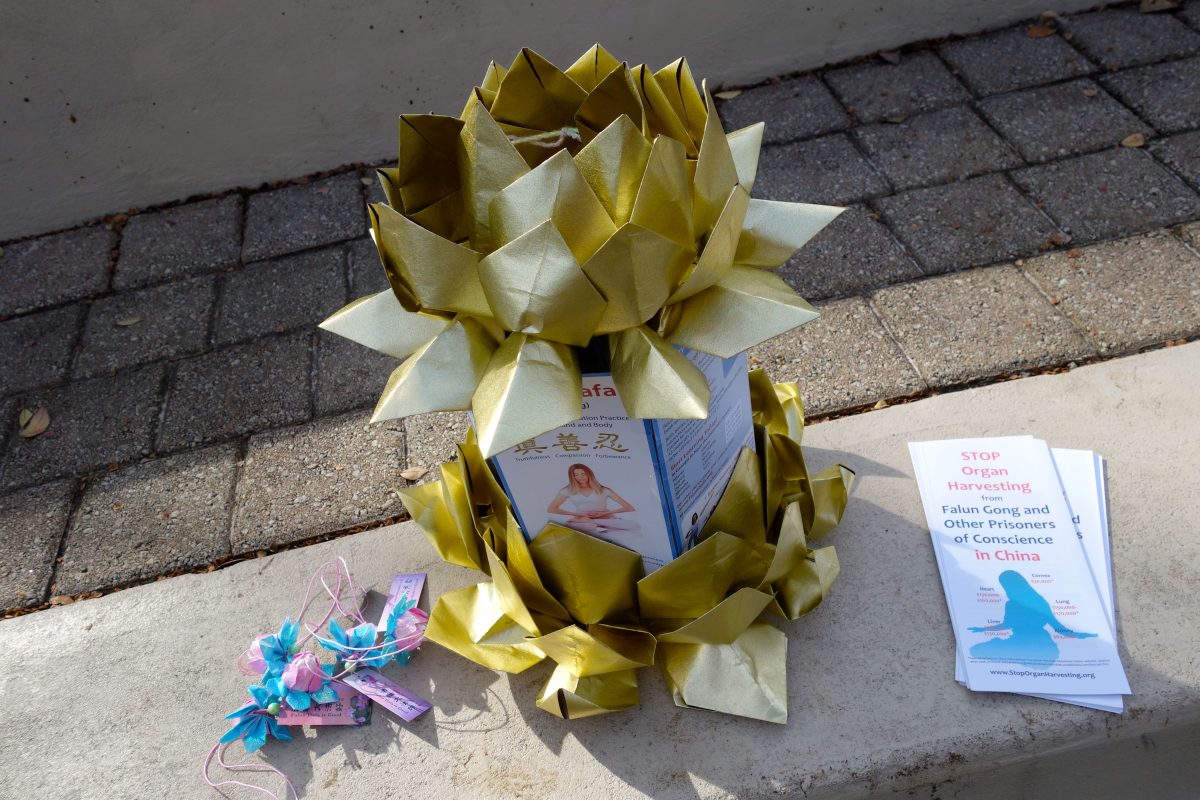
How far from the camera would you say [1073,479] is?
166cm

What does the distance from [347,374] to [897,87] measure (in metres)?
1.86

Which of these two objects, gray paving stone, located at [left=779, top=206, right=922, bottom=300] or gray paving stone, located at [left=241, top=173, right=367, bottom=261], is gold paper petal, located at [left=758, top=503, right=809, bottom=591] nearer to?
gray paving stone, located at [left=779, top=206, right=922, bottom=300]

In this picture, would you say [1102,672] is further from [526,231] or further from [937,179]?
[937,179]

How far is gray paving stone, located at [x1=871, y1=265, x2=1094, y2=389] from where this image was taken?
194cm

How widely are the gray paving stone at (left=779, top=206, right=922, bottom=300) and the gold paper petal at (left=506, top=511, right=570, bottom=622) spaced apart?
3.68 feet

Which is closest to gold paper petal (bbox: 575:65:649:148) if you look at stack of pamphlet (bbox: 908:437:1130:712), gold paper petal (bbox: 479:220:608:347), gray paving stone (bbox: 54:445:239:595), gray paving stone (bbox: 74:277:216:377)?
gold paper petal (bbox: 479:220:608:347)

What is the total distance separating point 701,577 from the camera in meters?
1.40

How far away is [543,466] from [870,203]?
60.3 inches

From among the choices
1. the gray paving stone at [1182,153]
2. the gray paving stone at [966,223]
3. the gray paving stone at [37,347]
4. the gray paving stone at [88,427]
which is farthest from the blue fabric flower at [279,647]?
the gray paving stone at [1182,153]

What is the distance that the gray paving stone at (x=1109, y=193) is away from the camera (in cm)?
222

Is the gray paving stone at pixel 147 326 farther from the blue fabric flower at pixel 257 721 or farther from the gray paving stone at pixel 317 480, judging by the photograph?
the blue fabric flower at pixel 257 721

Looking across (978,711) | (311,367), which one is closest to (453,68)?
(311,367)

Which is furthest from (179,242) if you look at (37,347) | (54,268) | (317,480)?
(317,480)

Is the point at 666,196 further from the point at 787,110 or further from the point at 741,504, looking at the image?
the point at 787,110
